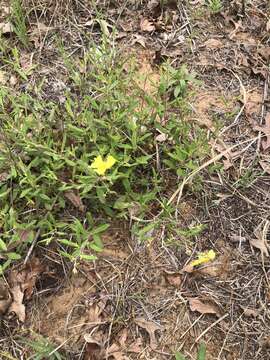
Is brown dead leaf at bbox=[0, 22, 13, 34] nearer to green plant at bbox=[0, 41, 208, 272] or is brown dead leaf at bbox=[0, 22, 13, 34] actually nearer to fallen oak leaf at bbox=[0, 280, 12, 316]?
green plant at bbox=[0, 41, 208, 272]

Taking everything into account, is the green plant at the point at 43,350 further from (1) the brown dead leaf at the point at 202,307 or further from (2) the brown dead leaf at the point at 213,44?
(2) the brown dead leaf at the point at 213,44

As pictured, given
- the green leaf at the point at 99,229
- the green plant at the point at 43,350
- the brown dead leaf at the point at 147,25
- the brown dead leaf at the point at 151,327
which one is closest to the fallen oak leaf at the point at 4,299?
the green plant at the point at 43,350

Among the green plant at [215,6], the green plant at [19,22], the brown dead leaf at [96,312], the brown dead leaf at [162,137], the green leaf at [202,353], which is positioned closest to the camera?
the green leaf at [202,353]

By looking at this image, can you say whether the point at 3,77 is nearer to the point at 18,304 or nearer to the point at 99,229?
the point at 99,229

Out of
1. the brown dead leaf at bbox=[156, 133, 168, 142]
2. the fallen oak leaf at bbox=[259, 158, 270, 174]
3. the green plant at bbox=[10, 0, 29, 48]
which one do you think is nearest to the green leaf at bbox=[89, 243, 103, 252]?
the brown dead leaf at bbox=[156, 133, 168, 142]

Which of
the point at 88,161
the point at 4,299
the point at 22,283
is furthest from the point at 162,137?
the point at 4,299
